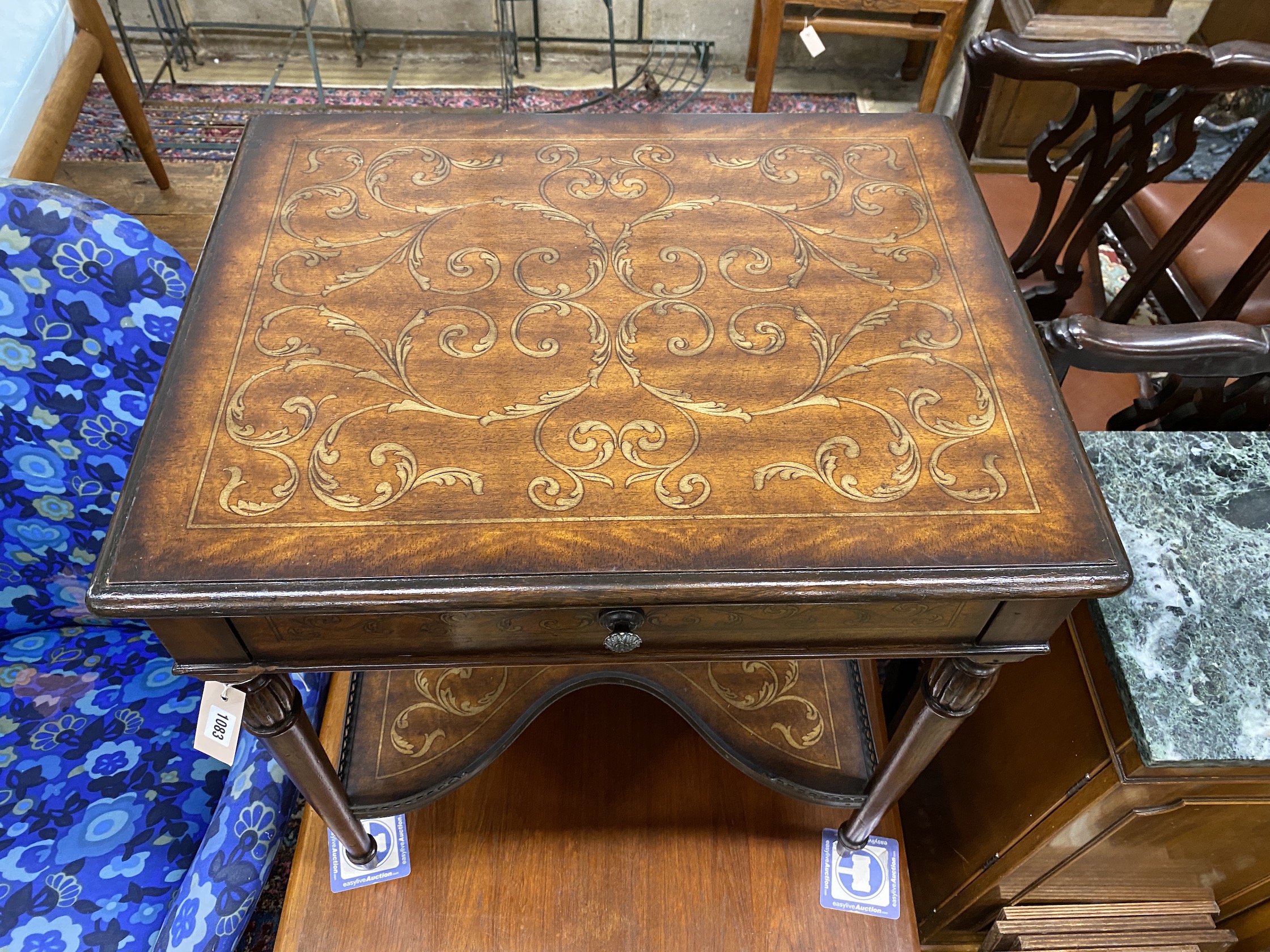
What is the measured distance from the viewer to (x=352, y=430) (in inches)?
29.6

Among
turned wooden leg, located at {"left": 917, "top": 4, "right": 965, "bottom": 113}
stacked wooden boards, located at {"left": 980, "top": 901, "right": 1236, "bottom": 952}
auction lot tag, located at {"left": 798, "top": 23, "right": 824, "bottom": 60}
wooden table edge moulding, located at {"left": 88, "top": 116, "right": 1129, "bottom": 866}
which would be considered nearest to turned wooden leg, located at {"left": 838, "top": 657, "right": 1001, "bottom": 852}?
wooden table edge moulding, located at {"left": 88, "top": 116, "right": 1129, "bottom": 866}

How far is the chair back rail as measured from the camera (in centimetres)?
116

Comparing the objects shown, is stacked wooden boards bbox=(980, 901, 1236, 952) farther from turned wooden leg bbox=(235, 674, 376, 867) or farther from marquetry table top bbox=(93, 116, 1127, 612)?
turned wooden leg bbox=(235, 674, 376, 867)

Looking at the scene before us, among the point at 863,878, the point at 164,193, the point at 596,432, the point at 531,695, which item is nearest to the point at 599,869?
the point at 531,695

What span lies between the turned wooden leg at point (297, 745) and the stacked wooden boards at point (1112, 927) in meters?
0.84

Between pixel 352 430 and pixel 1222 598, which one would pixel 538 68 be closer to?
pixel 352 430

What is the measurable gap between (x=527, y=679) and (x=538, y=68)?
2327 mm

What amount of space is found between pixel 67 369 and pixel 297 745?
0.54m

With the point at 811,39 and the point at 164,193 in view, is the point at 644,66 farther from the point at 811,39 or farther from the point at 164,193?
the point at 164,193

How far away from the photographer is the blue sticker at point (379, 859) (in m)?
1.12

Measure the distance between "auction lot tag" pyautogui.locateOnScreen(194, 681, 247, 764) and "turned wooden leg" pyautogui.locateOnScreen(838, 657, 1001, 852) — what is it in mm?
685

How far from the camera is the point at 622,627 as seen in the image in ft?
2.37

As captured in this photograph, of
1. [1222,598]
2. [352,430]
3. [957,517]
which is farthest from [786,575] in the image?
[1222,598]

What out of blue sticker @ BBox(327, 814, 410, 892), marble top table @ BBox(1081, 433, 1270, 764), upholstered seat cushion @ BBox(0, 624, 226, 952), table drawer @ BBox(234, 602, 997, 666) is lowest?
blue sticker @ BBox(327, 814, 410, 892)
